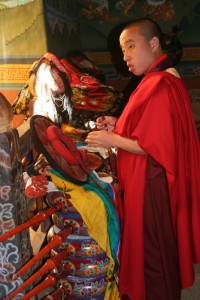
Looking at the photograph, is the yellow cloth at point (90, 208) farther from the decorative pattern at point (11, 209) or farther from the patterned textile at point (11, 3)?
the patterned textile at point (11, 3)

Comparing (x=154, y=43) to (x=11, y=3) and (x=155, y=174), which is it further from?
(x=11, y=3)

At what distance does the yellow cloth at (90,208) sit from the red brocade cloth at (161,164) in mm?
231

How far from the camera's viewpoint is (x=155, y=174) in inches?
59.2

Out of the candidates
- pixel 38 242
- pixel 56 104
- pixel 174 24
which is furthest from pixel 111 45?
pixel 38 242

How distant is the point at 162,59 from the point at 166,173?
0.48 metres

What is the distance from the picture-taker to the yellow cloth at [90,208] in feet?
4.04

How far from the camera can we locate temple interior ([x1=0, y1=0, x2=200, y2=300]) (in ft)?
4.09

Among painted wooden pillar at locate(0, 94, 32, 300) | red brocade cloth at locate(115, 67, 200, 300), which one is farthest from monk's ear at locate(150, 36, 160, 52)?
painted wooden pillar at locate(0, 94, 32, 300)

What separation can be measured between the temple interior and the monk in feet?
0.33

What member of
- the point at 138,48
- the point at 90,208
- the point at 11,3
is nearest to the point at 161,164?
the point at 90,208

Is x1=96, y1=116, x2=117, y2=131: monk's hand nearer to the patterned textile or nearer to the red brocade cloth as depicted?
the red brocade cloth

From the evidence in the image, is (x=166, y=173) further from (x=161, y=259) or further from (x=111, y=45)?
(x=111, y=45)

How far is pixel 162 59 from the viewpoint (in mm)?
1548

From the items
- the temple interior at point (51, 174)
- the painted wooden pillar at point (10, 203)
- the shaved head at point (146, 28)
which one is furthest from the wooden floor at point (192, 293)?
the shaved head at point (146, 28)
